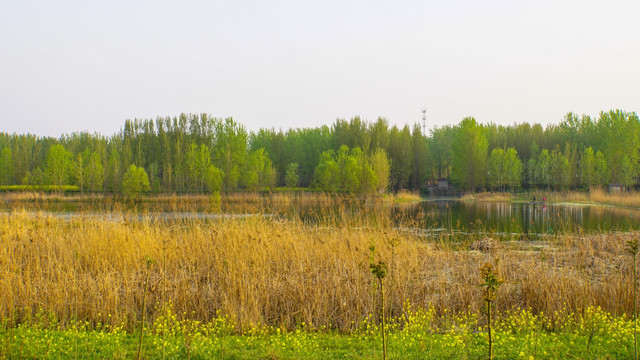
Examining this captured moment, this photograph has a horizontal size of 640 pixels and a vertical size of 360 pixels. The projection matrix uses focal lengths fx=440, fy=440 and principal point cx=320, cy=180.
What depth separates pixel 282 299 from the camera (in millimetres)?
6363

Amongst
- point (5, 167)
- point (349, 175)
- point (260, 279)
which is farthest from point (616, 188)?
point (5, 167)

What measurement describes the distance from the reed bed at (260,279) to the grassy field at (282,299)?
2cm

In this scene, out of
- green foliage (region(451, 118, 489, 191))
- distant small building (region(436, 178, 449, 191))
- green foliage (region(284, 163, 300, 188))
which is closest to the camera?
green foliage (region(284, 163, 300, 188))

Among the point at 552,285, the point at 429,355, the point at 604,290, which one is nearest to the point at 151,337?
the point at 429,355

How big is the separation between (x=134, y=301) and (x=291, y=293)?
7.41 ft

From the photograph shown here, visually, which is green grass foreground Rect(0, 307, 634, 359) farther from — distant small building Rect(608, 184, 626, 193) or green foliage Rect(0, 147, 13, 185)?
green foliage Rect(0, 147, 13, 185)

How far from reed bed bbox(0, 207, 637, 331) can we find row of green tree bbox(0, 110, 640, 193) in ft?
100

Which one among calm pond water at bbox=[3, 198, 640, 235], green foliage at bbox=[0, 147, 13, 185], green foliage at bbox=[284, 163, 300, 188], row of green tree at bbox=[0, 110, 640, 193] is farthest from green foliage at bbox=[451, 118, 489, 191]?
green foliage at bbox=[0, 147, 13, 185]

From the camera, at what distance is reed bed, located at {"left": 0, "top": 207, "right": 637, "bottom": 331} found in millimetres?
6059

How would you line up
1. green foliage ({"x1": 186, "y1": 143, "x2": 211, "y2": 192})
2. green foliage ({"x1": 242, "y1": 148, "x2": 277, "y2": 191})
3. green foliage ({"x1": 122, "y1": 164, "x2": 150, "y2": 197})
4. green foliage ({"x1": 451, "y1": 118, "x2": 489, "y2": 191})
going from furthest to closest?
1. green foliage ({"x1": 451, "y1": 118, "x2": 489, "y2": 191})
2. green foliage ({"x1": 186, "y1": 143, "x2": 211, "y2": 192})
3. green foliage ({"x1": 242, "y1": 148, "x2": 277, "y2": 191})
4. green foliage ({"x1": 122, "y1": 164, "x2": 150, "y2": 197})

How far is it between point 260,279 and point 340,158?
3997 cm

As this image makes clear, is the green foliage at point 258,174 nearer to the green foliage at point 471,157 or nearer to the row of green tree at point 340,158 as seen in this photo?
the row of green tree at point 340,158

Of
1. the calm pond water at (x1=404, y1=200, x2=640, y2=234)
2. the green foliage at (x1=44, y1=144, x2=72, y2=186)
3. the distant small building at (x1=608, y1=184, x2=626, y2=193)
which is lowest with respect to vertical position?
the calm pond water at (x1=404, y1=200, x2=640, y2=234)

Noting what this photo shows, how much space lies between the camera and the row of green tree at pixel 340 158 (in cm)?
4428
